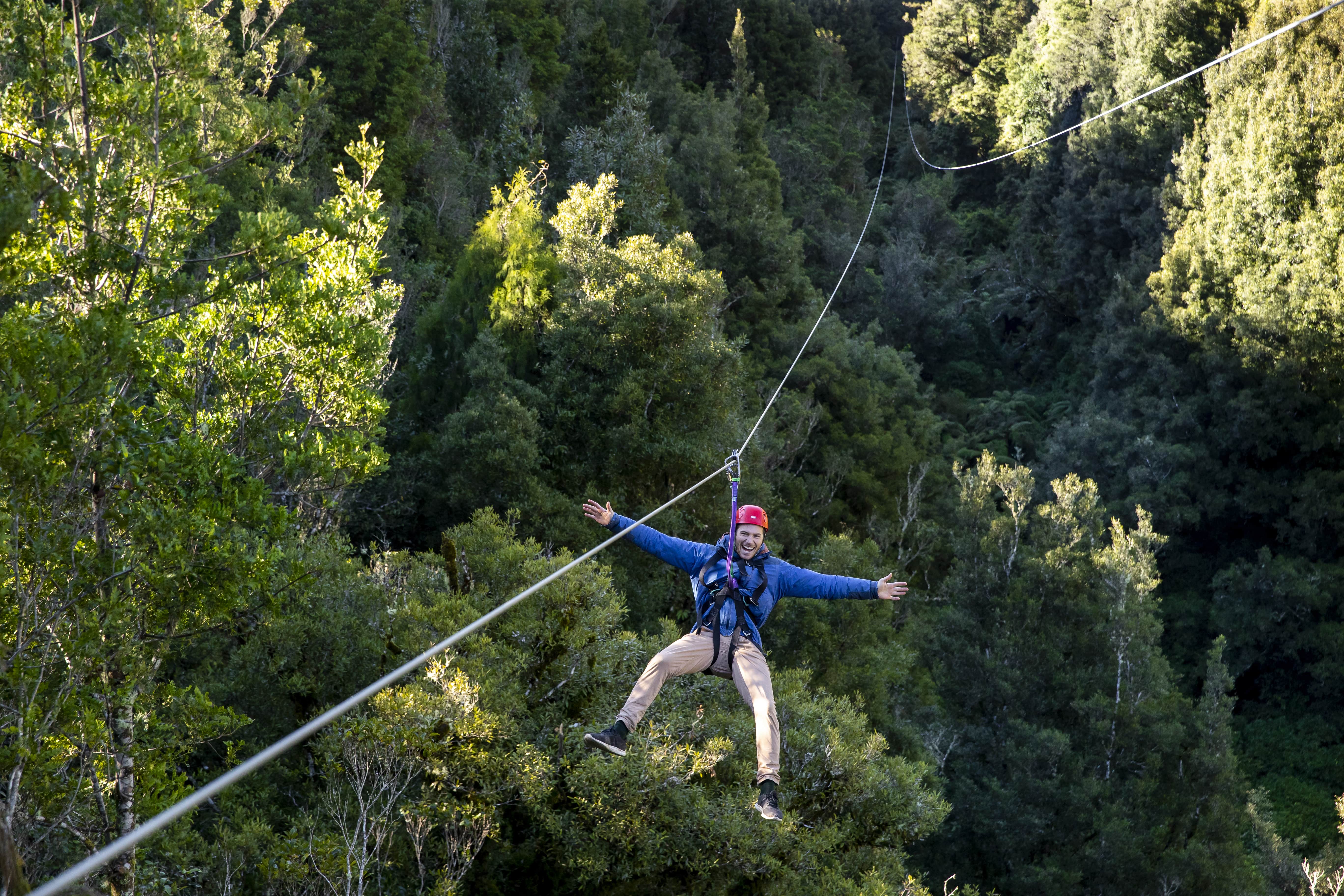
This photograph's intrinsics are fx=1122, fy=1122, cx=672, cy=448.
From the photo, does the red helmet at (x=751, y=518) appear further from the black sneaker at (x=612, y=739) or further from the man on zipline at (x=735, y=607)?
the black sneaker at (x=612, y=739)

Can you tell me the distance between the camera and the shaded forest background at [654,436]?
789cm

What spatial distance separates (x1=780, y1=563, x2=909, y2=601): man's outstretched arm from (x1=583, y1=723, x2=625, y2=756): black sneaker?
1335 millimetres

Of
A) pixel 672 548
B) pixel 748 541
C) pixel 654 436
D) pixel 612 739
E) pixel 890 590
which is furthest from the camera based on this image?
pixel 654 436

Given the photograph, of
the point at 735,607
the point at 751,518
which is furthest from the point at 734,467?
the point at 735,607

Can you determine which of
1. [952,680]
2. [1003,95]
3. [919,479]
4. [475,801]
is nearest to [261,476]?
[475,801]

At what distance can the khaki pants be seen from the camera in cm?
681

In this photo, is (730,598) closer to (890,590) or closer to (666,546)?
(666,546)

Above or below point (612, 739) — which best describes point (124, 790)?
below

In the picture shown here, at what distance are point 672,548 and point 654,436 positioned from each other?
13.3 meters

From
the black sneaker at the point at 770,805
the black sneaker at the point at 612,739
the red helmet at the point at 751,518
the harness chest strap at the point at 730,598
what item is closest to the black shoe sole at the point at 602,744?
the black sneaker at the point at 612,739

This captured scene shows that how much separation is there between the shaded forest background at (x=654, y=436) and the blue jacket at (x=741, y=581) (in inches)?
119

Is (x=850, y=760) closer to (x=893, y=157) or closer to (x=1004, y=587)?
(x=1004, y=587)

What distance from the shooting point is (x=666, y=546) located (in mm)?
7215

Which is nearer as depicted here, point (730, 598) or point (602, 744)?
point (602, 744)
